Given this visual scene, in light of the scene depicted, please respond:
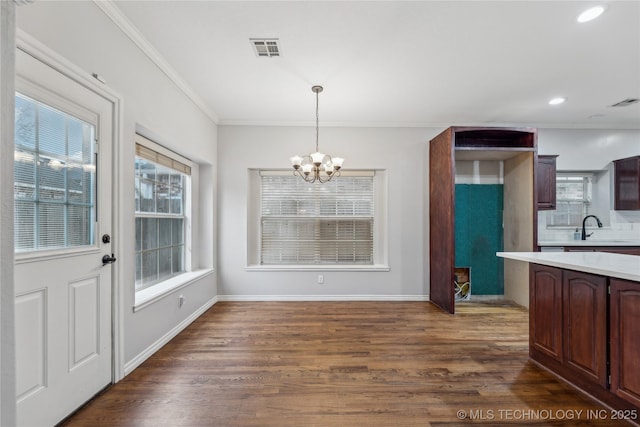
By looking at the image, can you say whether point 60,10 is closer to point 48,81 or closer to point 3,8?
point 48,81

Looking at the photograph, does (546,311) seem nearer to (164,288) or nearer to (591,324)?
(591,324)

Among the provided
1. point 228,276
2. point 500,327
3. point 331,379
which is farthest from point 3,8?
point 500,327

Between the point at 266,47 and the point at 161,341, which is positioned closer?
the point at 266,47

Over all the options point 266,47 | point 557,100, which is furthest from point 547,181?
point 266,47

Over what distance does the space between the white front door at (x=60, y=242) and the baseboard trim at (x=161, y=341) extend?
0.20m

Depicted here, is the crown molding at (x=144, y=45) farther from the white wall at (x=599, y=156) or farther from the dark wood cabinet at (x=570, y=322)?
the white wall at (x=599, y=156)

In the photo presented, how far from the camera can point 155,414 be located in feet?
5.88

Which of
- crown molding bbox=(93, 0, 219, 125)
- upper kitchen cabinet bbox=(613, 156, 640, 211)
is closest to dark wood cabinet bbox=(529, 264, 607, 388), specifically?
upper kitchen cabinet bbox=(613, 156, 640, 211)

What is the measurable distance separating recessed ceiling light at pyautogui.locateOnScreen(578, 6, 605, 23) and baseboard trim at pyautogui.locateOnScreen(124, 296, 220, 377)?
4.33m

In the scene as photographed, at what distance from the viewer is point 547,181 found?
164 inches

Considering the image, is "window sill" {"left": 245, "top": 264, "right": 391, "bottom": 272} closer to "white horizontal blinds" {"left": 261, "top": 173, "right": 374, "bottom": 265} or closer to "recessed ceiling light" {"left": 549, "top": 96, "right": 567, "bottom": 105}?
"white horizontal blinds" {"left": 261, "top": 173, "right": 374, "bottom": 265}

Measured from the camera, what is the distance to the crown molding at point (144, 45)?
6.41 feet

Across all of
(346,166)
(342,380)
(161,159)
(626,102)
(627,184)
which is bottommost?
(342,380)

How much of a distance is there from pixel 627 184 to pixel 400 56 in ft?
14.4
